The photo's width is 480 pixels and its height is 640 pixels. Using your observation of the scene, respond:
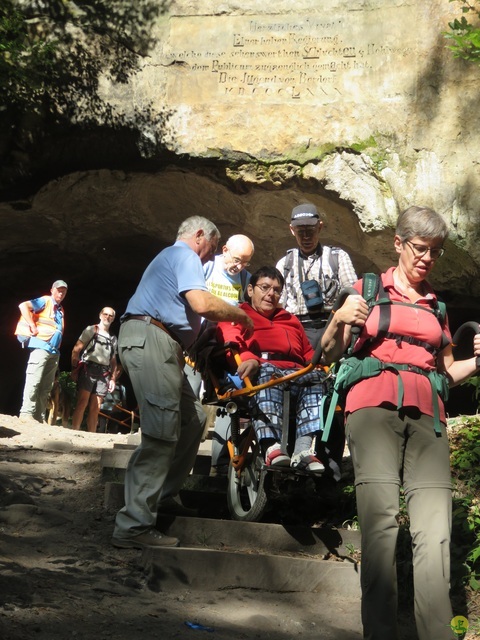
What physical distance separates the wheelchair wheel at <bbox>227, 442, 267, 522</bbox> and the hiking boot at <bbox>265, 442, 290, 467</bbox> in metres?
0.12

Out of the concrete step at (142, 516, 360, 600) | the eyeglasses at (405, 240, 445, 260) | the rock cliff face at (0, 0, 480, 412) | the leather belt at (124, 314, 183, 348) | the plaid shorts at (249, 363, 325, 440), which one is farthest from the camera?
the rock cliff face at (0, 0, 480, 412)

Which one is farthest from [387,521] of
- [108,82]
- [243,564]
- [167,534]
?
[108,82]

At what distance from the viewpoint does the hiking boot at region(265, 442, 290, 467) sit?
4469 mm

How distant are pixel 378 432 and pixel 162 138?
700 cm

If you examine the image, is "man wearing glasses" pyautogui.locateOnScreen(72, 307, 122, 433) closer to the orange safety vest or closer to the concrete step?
the orange safety vest

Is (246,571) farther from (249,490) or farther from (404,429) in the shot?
(404,429)

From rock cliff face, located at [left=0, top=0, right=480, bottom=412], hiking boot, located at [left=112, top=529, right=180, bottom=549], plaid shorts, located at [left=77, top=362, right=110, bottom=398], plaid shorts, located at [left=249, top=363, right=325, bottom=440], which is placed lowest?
hiking boot, located at [left=112, top=529, right=180, bottom=549]

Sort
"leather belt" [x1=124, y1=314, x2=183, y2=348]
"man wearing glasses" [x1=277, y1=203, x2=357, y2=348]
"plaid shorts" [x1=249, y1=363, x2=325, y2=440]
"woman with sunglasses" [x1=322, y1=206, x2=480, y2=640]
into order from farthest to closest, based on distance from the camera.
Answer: "man wearing glasses" [x1=277, y1=203, x2=357, y2=348]
"plaid shorts" [x1=249, y1=363, x2=325, y2=440]
"leather belt" [x1=124, y1=314, x2=183, y2=348]
"woman with sunglasses" [x1=322, y1=206, x2=480, y2=640]

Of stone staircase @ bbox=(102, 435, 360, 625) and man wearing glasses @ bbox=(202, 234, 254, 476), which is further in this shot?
man wearing glasses @ bbox=(202, 234, 254, 476)

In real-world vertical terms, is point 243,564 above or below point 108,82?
below

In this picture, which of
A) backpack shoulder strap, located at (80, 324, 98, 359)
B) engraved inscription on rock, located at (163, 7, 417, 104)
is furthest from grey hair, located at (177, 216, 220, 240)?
backpack shoulder strap, located at (80, 324, 98, 359)

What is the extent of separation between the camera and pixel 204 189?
33.5 feet

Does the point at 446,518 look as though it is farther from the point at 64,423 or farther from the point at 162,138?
the point at 64,423

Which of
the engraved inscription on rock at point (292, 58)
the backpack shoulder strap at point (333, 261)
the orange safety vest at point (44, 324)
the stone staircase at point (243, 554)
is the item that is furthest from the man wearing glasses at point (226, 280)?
the orange safety vest at point (44, 324)
